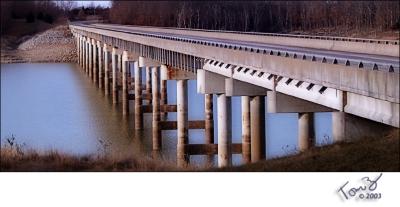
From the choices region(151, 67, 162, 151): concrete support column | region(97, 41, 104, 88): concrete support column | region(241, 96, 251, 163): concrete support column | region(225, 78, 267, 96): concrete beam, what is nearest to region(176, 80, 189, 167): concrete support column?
region(151, 67, 162, 151): concrete support column

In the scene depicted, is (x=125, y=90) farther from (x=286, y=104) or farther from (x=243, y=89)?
(x=286, y=104)

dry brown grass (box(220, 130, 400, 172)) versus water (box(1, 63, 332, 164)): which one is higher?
dry brown grass (box(220, 130, 400, 172))

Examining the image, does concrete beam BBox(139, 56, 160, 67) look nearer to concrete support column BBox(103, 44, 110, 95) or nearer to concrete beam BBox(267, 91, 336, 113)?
concrete support column BBox(103, 44, 110, 95)

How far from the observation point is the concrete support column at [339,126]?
47.4 ft

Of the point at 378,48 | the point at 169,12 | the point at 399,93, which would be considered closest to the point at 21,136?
the point at 169,12

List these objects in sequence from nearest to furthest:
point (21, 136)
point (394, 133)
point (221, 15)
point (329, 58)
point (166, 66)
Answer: point (394, 133)
point (329, 58)
point (21, 136)
point (166, 66)
point (221, 15)

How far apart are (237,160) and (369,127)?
12.1 m

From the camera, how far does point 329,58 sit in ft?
55.3

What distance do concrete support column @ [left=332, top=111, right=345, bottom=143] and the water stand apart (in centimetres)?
929

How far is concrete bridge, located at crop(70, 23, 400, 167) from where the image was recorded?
523 inches

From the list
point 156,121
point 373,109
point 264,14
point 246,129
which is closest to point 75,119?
point 156,121

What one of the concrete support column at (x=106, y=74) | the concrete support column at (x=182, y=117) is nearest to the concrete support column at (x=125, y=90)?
the concrete support column at (x=106, y=74)

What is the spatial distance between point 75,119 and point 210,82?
42.4 feet
